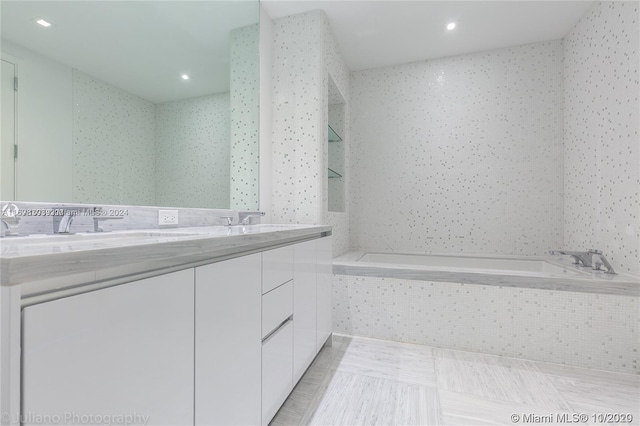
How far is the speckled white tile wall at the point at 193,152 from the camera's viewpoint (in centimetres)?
146

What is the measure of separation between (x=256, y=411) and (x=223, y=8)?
224 centimetres

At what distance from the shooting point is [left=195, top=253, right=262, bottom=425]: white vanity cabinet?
77 cm

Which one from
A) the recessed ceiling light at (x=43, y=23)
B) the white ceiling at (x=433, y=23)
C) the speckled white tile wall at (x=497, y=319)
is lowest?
the speckled white tile wall at (x=497, y=319)

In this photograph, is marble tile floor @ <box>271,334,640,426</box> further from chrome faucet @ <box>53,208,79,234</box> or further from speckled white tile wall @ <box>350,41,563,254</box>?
speckled white tile wall @ <box>350,41,563,254</box>

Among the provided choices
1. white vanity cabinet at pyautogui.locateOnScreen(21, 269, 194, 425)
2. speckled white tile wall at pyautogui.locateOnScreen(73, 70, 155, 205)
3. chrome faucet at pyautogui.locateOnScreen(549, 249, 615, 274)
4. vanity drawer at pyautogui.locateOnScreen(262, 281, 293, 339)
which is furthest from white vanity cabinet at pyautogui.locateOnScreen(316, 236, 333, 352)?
chrome faucet at pyautogui.locateOnScreen(549, 249, 615, 274)

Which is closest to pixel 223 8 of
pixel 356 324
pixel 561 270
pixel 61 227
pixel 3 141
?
pixel 3 141

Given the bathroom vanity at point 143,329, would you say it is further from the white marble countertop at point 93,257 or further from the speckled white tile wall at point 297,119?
the speckled white tile wall at point 297,119

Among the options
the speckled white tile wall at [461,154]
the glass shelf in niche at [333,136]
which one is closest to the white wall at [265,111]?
the glass shelf in niche at [333,136]

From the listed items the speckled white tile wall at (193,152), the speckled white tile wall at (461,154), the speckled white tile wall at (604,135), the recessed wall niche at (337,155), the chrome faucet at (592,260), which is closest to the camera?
the speckled white tile wall at (193,152)

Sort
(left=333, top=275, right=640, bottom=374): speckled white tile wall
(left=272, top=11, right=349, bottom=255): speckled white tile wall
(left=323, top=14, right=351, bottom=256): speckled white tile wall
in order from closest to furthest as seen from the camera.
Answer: (left=333, top=275, right=640, bottom=374): speckled white tile wall
(left=272, top=11, right=349, bottom=255): speckled white tile wall
(left=323, top=14, right=351, bottom=256): speckled white tile wall

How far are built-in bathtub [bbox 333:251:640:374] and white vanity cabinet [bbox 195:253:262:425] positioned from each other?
4.35 ft

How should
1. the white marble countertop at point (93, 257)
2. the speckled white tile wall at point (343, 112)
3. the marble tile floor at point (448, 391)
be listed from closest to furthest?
the white marble countertop at point (93, 257) → the marble tile floor at point (448, 391) → the speckled white tile wall at point (343, 112)

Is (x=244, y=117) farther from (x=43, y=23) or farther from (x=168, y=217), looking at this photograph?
(x=43, y=23)

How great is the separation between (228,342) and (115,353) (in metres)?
0.37
